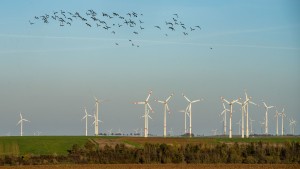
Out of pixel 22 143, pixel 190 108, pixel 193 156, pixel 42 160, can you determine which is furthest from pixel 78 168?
pixel 190 108

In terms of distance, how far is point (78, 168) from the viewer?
79750 millimetres

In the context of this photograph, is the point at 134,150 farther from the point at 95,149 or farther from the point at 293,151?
the point at 293,151

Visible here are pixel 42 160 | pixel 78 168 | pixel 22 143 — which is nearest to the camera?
pixel 78 168

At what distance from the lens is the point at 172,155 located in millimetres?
96250

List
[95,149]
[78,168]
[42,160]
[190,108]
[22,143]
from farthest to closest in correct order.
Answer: [190,108], [22,143], [95,149], [42,160], [78,168]

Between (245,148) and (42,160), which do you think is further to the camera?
(245,148)

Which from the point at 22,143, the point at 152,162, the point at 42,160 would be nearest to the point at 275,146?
the point at 152,162

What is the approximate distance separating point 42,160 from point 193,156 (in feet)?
66.3

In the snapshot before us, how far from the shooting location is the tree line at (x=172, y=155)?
311 feet

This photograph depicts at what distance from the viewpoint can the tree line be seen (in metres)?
94.8

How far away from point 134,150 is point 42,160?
12484 mm

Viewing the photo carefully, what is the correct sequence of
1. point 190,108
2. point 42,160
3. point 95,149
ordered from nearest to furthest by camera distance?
point 42,160, point 95,149, point 190,108

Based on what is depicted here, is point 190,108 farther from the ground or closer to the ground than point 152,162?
farther from the ground

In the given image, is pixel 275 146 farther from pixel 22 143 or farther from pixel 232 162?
pixel 22 143
